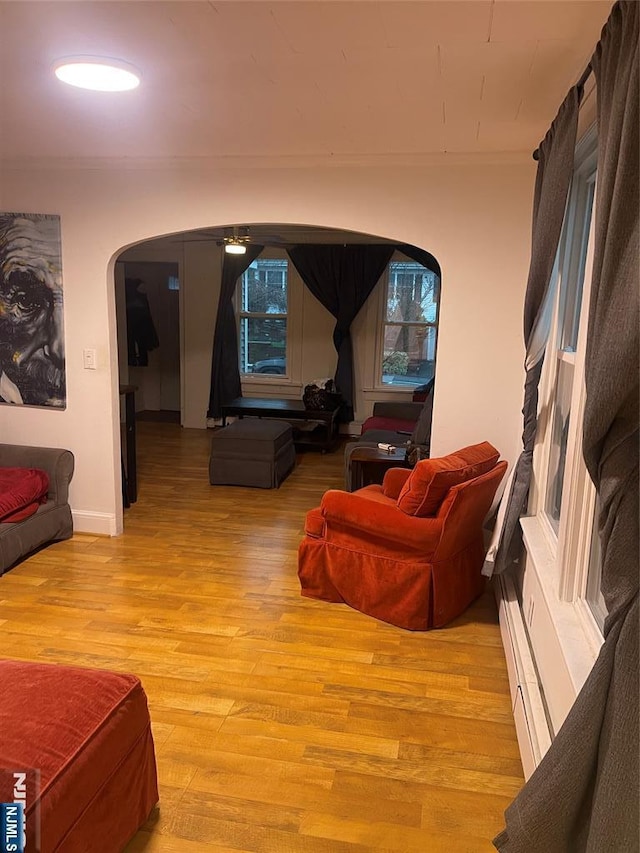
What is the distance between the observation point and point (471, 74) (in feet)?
7.27

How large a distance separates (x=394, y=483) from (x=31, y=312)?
2.64 m

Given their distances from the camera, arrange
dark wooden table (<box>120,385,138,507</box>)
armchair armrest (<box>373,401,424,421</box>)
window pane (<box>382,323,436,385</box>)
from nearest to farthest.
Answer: dark wooden table (<box>120,385,138,507</box>) → armchair armrest (<box>373,401,424,421</box>) → window pane (<box>382,323,436,385</box>)

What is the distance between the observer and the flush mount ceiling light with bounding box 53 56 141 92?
2.14 m

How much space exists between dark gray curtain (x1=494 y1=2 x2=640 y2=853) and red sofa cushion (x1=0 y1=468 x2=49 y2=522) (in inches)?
128

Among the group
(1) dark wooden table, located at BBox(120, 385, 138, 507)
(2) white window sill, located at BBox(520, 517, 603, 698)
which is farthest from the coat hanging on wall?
(2) white window sill, located at BBox(520, 517, 603, 698)

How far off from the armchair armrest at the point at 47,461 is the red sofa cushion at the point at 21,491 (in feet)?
0.14

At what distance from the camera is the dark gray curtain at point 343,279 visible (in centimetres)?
727

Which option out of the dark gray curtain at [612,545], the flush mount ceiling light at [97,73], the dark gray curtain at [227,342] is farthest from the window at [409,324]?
the dark gray curtain at [612,545]

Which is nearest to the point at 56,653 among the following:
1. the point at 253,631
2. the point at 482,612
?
the point at 253,631

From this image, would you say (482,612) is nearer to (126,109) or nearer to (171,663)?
(171,663)

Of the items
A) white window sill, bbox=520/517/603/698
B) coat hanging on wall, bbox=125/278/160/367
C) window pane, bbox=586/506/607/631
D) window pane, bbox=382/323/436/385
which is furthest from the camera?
coat hanging on wall, bbox=125/278/160/367

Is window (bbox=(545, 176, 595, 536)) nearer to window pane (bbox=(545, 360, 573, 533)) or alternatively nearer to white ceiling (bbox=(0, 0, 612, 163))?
window pane (bbox=(545, 360, 573, 533))

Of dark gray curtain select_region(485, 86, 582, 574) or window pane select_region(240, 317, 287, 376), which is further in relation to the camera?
window pane select_region(240, 317, 287, 376)

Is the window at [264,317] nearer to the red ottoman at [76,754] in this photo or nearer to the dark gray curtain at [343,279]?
the dark gray curtain at [343,279]
